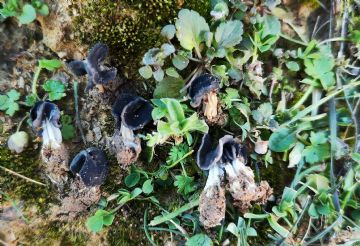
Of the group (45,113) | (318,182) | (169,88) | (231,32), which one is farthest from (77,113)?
(318,182)

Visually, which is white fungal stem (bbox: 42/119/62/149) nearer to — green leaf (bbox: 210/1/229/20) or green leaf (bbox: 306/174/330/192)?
green leaf (bbox: 210/1/229/20)

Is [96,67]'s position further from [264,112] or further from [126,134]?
[264,112]

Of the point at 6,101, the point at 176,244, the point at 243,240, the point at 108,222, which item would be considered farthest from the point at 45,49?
the point at 243,240

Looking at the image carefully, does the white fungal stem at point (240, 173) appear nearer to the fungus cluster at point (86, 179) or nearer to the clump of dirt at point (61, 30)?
the fungus cluster at point (86, 179)

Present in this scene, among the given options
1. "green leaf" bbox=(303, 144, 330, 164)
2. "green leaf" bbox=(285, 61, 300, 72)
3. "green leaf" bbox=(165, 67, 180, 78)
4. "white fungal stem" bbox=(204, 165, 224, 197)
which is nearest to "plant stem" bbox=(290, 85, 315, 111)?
"green leaf" bbox=(285, 61, 300, 72)

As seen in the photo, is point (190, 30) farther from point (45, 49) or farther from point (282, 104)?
point (45, 49)

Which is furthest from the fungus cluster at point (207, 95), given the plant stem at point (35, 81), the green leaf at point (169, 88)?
the plant stem at point (35, 81)
